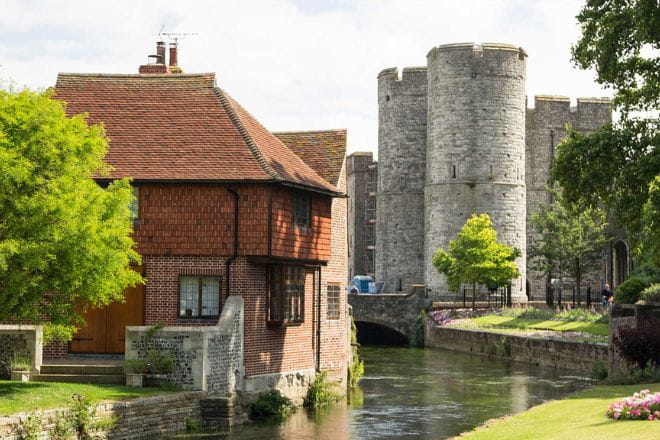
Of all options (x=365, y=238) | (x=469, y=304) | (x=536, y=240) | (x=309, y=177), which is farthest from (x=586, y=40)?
(x=365, y=238)

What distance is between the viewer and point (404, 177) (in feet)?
277

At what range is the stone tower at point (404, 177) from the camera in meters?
84.2

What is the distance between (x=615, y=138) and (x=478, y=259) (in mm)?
39853

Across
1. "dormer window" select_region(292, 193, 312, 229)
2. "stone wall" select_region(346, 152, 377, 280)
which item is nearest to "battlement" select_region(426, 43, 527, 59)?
"stone wall" select_region(346, 152, 377, 280)

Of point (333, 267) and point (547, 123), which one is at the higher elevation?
point (547, 123)

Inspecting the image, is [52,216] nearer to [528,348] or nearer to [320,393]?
[320,393]

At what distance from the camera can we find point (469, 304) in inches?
2879

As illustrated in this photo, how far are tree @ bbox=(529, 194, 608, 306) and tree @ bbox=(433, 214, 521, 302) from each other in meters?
9.62

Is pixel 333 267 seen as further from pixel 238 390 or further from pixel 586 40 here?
pixel 586 40

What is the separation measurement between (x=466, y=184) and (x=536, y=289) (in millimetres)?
12750

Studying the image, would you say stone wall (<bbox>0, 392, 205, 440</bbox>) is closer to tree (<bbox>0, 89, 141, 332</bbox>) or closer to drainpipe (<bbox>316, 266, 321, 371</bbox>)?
tree (<bbox>0, 89, 141, 332</bbox>)

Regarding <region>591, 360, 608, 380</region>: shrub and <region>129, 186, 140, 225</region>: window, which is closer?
<region>129, 186, 140, 225</region>: window

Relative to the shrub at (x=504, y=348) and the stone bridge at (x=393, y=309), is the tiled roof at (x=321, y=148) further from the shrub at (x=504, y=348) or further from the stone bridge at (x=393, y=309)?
the stone bridge at (x=393, y=309)

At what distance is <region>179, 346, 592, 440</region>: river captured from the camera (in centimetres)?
2778
